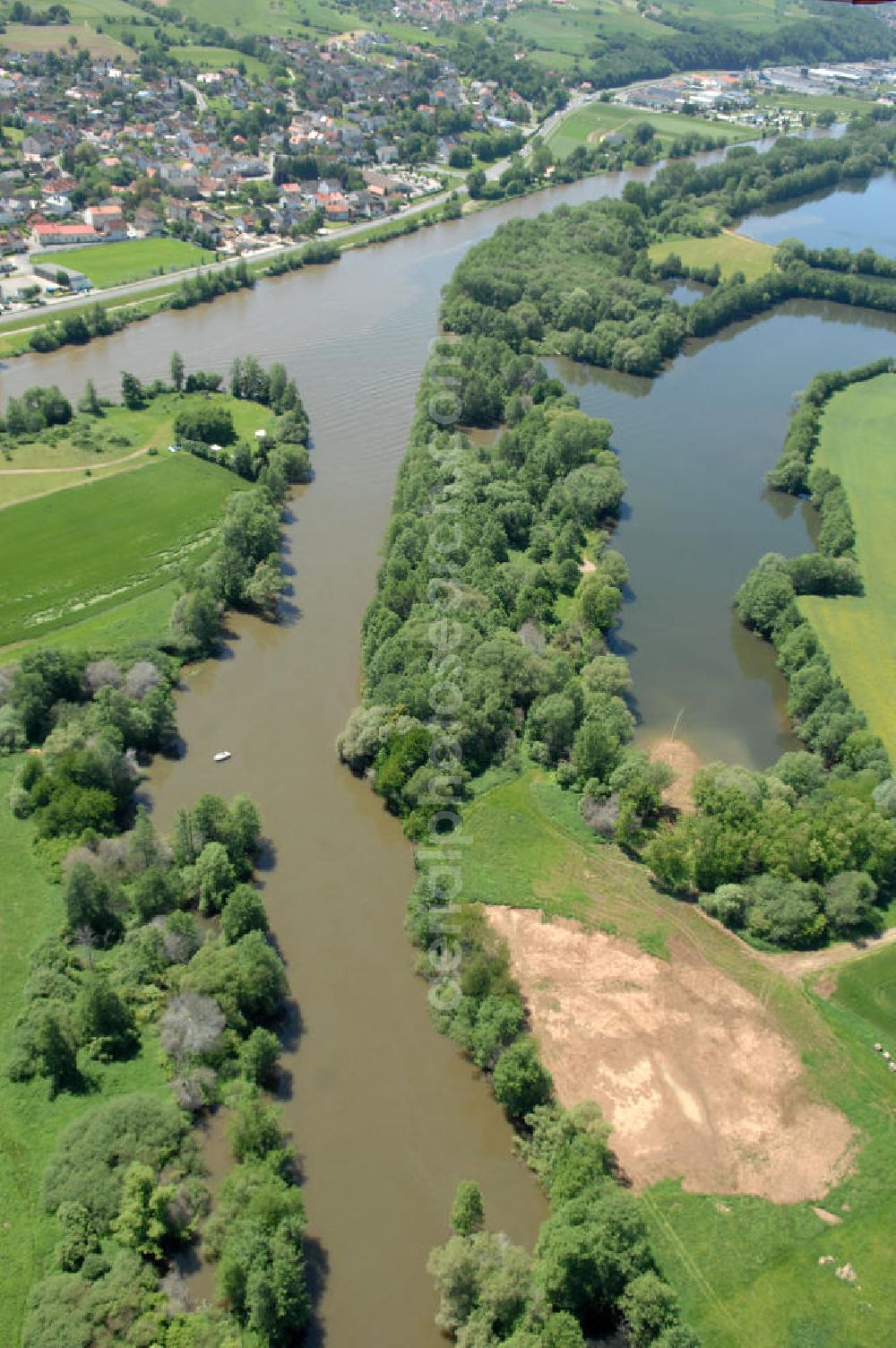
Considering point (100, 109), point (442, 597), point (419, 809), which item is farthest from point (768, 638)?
point (100, 109)

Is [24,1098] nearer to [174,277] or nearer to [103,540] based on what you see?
[103,540]

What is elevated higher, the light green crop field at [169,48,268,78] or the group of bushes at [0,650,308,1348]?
the light green crop field at [169,48,268,78]

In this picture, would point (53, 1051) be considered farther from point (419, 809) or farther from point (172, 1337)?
point (419, 809)

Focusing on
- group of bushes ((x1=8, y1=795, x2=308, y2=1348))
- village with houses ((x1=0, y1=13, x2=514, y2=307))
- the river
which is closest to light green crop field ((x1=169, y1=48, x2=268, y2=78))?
village with houses ((x1=0, y1=13, x2=514, y2=307))

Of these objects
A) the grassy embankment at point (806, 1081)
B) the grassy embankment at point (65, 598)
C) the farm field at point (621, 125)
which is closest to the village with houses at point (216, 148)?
the farm field at point (621, 125)

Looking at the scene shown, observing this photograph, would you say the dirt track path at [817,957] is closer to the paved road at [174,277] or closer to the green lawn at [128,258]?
the paved road at [174,277]

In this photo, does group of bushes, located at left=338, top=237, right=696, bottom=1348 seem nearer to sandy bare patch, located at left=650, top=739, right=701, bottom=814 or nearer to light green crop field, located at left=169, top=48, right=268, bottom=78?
sandy bare patch, located at left=650, top=739, right=701, bottom=814

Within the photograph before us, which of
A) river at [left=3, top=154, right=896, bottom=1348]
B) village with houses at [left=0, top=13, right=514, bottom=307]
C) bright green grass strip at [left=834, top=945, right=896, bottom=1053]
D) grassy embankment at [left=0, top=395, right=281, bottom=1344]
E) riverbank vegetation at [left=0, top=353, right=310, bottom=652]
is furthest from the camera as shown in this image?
village with houses at [left=0, top=13, right=514, bottom=307]
